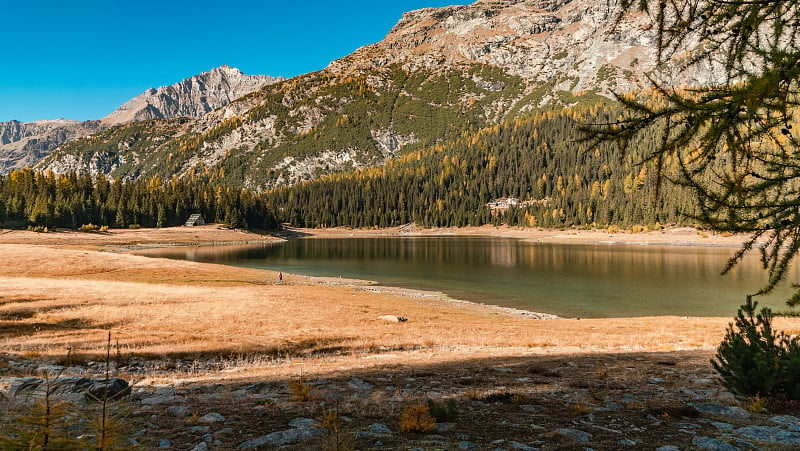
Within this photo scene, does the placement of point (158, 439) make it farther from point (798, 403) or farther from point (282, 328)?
point (282, 328)

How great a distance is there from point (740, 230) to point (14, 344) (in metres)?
25.4

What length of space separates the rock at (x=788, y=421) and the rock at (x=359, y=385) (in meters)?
9.19

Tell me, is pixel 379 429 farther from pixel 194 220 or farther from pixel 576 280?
pixel 194 220

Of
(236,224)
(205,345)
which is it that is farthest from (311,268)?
(236,224)

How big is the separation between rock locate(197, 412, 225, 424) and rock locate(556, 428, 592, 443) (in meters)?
6.80

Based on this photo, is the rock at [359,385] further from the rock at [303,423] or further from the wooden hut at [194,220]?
the wooden hut at [194,220]

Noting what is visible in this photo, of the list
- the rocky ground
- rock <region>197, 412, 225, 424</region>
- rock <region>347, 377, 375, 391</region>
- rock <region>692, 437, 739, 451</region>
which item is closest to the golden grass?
rock <region>347, 377, 375, 391</region>

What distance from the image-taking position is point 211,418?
28.4ft

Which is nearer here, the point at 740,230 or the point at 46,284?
the point at 740,230

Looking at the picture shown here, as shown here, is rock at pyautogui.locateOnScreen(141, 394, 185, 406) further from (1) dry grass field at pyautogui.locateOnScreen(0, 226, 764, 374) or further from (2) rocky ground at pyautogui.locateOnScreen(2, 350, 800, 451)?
(1) dry grass field at pyautogui.locateOnScreen(0, 226, 764, 374)

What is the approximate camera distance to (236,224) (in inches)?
6619

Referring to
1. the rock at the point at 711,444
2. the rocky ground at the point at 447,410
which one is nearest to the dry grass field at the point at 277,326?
the rocky ground at the point at 447,410

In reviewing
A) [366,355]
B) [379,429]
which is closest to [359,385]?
[379,429]

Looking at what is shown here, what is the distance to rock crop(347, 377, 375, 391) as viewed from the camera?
12.0 meters
